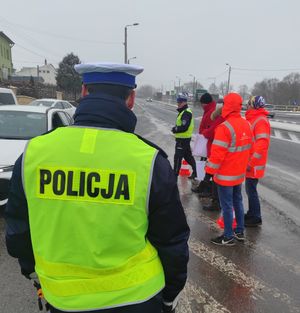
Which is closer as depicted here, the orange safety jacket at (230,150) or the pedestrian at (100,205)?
the pedestrian at (100,205)

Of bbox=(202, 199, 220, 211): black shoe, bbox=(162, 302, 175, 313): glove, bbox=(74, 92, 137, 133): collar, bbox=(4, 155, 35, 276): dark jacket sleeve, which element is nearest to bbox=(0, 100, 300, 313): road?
Result: bbox=(202, 199, 220, 211): black shoe

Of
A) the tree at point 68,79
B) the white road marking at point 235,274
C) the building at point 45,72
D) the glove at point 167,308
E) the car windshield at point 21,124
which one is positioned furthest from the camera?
the building at point 45,72

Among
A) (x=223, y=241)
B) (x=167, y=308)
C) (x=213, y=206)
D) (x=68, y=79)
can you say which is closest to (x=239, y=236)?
(x=223, y=241)

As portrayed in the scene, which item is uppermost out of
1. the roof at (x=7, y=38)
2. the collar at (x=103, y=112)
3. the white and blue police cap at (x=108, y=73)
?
the roof at (x=7, y=38)

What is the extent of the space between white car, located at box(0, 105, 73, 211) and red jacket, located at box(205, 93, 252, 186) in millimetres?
2996

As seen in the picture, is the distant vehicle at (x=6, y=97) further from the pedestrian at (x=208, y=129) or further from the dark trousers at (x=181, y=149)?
the pedestrian at (x=208, y=129)

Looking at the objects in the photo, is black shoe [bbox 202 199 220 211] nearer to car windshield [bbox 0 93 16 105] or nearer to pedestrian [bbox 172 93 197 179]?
pedestrian [bbox 172 93 197 179]

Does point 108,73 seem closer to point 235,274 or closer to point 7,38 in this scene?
point 235,274

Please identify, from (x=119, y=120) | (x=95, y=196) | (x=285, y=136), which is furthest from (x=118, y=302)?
(x=285, y=136)

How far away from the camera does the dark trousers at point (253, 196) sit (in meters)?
5.59

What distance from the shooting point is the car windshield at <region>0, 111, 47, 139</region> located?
6727mm

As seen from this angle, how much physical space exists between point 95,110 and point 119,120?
4.5 inches

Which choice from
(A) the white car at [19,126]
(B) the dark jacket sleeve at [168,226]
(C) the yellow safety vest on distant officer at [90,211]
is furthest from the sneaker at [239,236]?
(C) the yellow safety vest on distant officer at [90,211]

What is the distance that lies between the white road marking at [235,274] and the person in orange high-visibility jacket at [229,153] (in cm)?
37
